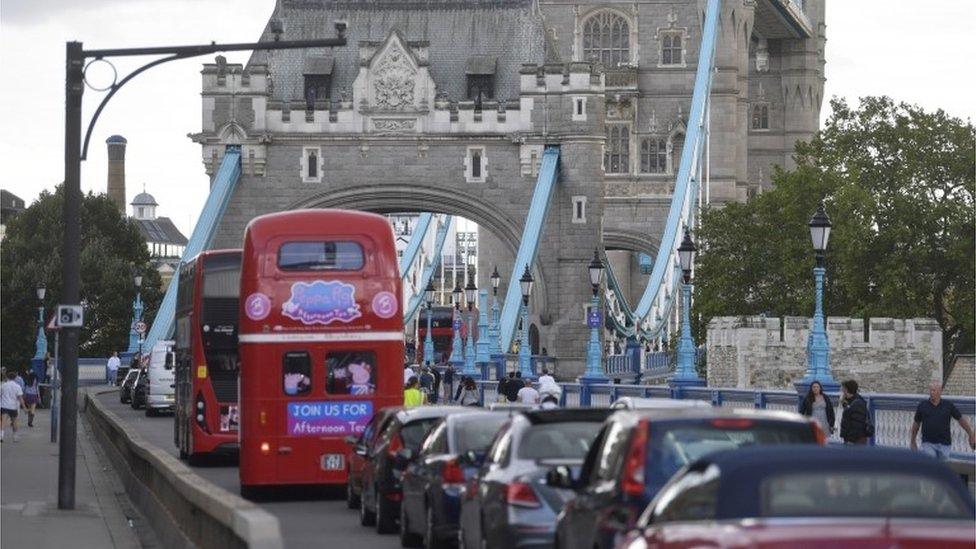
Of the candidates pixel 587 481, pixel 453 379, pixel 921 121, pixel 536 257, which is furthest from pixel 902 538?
pixel 536 257

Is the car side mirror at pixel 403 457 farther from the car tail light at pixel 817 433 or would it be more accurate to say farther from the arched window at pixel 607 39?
the arched window at pixel 607 39

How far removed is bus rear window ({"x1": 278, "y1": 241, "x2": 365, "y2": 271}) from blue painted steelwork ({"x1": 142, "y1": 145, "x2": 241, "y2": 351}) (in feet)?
173

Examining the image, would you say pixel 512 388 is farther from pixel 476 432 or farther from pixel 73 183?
pixel 476 432

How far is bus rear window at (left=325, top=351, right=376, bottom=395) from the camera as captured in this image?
27.7 meters

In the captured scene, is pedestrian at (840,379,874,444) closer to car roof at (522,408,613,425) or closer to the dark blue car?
the dark blue car

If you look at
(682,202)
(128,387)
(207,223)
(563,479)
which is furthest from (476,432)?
(682,202)

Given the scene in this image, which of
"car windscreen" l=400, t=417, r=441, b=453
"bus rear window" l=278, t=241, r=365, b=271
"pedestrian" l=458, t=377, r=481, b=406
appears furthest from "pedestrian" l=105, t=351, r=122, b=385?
"car windscreen" l=400, t=417, r=441, b=453

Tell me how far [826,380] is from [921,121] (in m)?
38.1

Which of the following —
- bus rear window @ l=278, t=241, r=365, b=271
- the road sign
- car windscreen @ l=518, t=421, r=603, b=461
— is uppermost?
bus rear window @ l=278, t=241, r=365, b=271

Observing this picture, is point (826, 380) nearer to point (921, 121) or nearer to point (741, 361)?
point (741, 361)

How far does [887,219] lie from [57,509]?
50949 millimetres

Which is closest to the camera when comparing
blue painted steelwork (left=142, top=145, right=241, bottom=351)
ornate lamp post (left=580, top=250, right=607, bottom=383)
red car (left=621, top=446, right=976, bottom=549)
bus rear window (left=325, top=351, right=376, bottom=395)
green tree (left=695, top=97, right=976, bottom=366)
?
red car (left=621, top=446, right=976, bottom=549)

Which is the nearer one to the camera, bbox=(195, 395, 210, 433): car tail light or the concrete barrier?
the concrete barrier

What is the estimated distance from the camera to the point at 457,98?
8731cm
